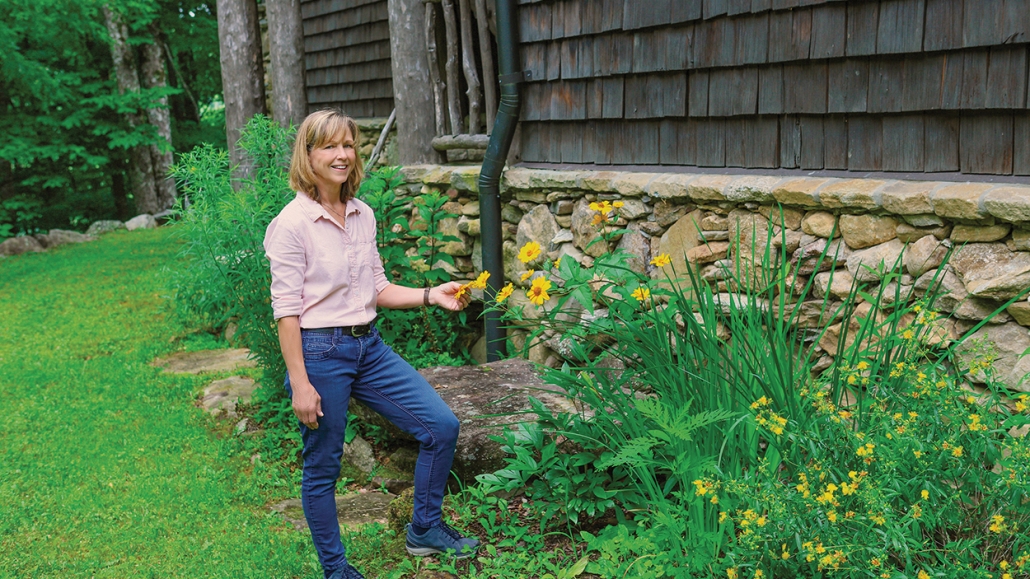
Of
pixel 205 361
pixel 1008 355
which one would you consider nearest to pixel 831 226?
pixel 1008 355

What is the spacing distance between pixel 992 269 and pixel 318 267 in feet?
7.24

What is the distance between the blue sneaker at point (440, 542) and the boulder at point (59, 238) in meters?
10.7

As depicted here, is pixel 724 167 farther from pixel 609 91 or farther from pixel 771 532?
pixel 771 532

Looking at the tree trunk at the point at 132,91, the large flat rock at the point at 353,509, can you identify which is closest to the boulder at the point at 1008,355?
the large flat rock at the point at 353,509

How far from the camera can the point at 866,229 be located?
3.30m

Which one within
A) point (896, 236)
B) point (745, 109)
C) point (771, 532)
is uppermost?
point (745, 109)

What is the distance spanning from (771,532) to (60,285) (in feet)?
28.5

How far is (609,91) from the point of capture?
14.9 feet

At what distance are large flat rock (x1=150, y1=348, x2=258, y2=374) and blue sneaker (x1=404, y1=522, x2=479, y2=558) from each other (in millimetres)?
3327

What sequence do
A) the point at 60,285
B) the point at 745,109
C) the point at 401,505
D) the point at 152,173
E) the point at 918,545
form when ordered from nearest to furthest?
the point at 918,545, the point at 401,505, the point at 745,109, the point at 60,285, the point at 152,173

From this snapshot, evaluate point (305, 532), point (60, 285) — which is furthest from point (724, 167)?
point (60, 285)

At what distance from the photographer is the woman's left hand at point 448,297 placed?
3010 mm

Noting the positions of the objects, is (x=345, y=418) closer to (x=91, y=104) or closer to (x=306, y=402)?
(x=306, y=402)

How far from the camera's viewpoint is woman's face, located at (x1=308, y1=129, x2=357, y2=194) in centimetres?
275
